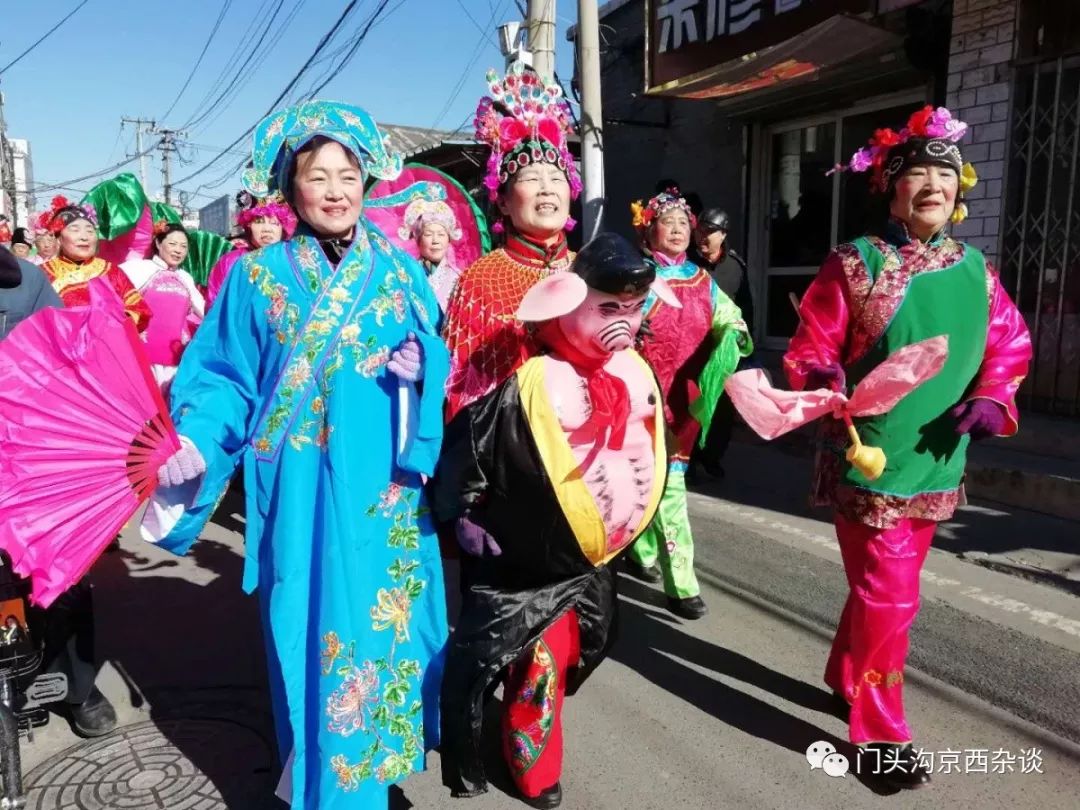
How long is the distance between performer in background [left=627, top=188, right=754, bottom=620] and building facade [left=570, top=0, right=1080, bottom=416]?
0.75 meters

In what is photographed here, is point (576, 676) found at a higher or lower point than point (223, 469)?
lower

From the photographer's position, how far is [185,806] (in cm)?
236

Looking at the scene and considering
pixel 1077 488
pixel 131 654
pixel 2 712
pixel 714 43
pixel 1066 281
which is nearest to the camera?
pixel 2 712

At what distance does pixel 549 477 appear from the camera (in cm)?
200

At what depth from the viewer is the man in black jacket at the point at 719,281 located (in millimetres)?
5012

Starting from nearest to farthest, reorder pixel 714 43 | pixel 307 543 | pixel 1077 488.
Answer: pixel 307 543 < pixel 1077 488 < pixel 714 43

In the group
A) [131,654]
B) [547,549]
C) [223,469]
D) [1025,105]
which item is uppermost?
[1025,105]

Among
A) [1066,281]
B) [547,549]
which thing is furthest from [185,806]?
[1066,281]

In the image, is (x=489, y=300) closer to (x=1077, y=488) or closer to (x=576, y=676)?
(x=576, y=676)

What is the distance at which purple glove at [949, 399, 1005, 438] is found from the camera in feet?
7.45

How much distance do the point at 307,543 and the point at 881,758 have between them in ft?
5.86

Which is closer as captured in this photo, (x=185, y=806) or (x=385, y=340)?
(x=385, y=340)

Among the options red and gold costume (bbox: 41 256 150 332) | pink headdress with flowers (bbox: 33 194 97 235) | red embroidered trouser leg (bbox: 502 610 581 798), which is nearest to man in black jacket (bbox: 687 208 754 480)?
red embroidered trouser leg (bbox: 502 610 581 798)

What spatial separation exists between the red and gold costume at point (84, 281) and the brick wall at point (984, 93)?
5.36 meters
